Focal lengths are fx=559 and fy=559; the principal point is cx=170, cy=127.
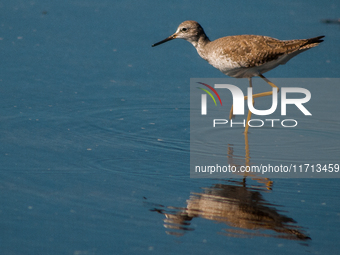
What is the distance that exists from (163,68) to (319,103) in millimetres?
2633

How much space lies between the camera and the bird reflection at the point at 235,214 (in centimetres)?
466

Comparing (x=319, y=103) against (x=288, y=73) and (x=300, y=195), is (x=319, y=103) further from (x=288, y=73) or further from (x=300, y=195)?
(x=300, y=195)

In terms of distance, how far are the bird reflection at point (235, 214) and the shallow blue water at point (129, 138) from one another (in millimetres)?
18

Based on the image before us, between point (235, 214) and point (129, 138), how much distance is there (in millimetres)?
2177

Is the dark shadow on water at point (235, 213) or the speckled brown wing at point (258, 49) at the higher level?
the speckled brown wing at point (258, 49)

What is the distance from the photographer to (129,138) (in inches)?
265

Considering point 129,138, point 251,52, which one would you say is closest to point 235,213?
point 129,138

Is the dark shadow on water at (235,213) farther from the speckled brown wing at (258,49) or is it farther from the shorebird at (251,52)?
the speckled brown wing at (258,49)

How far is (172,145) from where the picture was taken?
21.6ft

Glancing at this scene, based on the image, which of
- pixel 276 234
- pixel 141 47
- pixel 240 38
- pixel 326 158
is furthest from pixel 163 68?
pixel 276 234

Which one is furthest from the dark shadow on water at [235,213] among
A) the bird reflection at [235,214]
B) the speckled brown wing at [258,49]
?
the speckled brown wing at [258,49]

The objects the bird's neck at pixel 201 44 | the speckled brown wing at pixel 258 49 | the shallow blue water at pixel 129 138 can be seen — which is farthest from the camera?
the bird's neck at pixel 201 44

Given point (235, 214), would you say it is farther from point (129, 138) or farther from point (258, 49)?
point (258, 49)

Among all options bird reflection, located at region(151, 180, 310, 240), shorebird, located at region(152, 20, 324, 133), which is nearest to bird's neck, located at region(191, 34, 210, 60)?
shorebird, located at region(152, 20, 324, 133)
